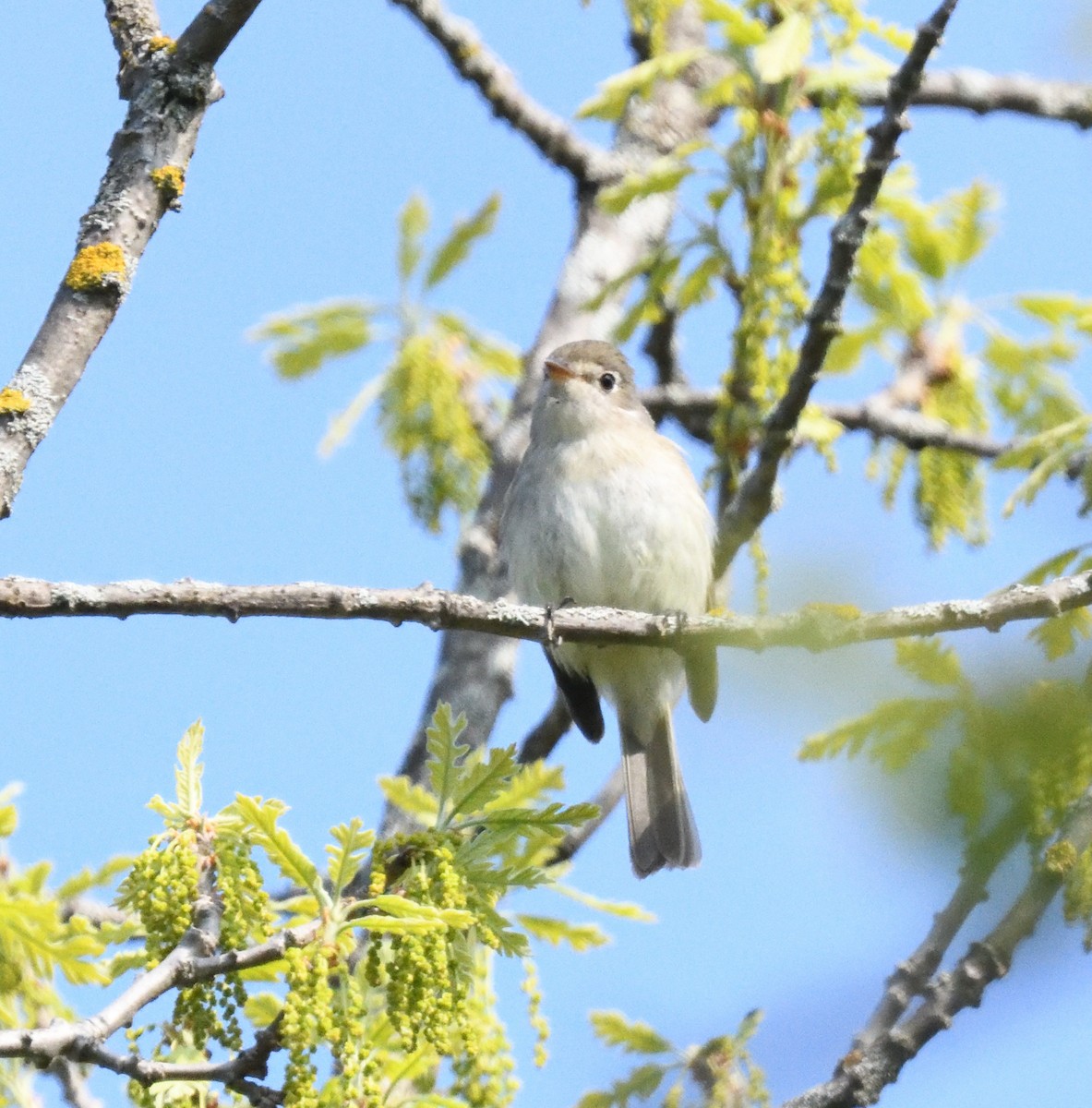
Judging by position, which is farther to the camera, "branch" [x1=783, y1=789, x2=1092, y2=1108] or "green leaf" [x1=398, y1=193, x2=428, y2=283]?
"green leaf" [x1=398, y1=193, x2=428, y2=283]

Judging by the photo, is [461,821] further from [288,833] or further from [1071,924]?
[1071,924]

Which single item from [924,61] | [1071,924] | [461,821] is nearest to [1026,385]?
[924,61]

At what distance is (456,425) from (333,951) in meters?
3.25

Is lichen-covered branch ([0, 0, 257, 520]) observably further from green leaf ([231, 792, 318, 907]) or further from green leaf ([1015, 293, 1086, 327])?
green leaf ([1015, 293, 1086, 327])

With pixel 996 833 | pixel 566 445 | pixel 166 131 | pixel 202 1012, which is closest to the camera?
pixel 996 833

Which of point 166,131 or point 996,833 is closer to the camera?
point 996,833

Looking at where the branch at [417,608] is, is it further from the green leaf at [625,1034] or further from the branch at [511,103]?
the branch at [511,103]

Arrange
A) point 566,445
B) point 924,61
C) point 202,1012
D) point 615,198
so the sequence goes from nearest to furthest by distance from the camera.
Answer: point 202,1012, point 924,61, point 615,198, point 566,445

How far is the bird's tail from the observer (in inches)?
253

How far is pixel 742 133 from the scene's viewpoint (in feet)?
17.0

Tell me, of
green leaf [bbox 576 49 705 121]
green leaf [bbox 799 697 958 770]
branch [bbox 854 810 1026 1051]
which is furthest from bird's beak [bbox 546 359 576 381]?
branch [bbox 854 810 1026 1051]

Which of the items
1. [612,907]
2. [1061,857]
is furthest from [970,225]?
[1061,857]

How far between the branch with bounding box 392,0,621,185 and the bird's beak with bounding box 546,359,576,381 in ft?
3.26

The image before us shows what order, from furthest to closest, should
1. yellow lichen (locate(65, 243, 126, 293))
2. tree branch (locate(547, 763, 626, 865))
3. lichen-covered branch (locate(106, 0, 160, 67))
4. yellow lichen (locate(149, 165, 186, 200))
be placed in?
tree branch (locate(547, 763, 626, 865)) < lichen-covered branch (locate(106, 0, 160, 67)) < yellow lichen (locate(149, 165, 186, 200)) < yellow lichen (locate(65, 243, 126, 293))
